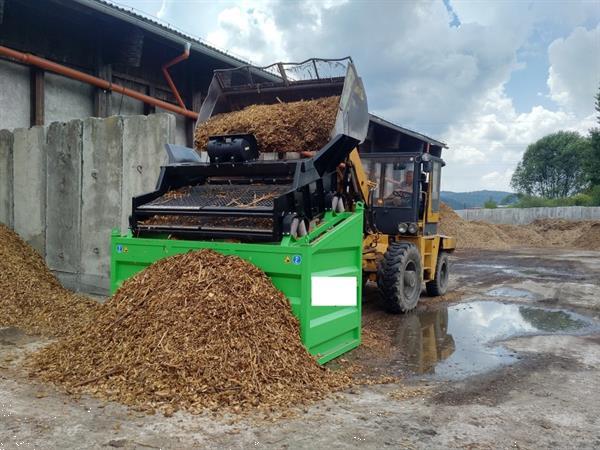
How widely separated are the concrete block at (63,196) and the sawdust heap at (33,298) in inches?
12.5

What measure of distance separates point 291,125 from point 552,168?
2796 inches

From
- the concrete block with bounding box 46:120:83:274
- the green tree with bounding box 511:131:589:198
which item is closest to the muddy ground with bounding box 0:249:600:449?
the concrete block with bounding box 46:120:83:274

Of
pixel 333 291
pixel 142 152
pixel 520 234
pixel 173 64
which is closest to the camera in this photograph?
pixel 333 291

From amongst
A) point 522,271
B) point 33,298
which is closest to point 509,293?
point 522,271

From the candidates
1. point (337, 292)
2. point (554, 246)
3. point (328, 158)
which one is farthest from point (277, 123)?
point (554, 246)

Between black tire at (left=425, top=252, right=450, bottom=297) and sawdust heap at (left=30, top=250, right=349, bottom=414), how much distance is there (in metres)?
5.19

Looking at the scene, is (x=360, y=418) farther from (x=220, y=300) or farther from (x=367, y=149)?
(x=367, y=149)

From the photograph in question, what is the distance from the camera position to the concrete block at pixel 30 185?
8.16 metres

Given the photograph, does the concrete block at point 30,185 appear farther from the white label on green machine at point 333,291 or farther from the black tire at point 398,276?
the white label on green machine at point 333,291

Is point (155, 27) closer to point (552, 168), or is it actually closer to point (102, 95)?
point (102, 95)

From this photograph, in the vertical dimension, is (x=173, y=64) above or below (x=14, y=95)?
above

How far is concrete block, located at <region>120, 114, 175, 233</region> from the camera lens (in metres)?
6.87

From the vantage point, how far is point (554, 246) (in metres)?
27.4

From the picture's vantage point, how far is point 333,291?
4.75 m
